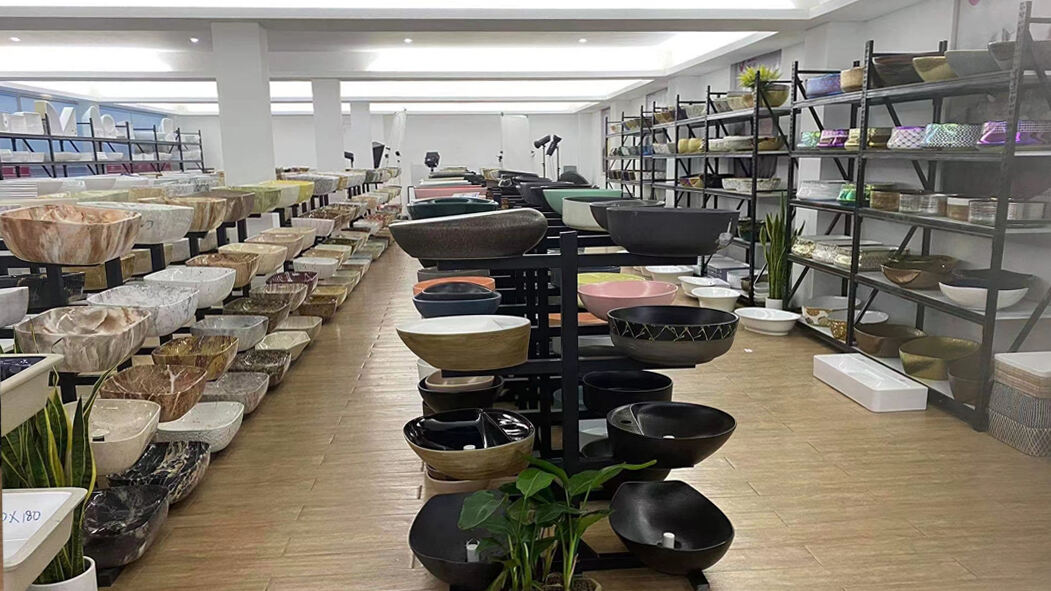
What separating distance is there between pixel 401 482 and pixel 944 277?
3.05m

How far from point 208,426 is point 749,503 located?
7.61 ft

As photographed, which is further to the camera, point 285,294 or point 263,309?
point 285,294

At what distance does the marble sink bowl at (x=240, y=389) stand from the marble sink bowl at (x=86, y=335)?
38.8 inches

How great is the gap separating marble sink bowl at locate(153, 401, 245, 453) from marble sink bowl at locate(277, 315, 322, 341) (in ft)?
5.31

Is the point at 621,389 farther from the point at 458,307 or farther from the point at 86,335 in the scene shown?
the point at 86,335

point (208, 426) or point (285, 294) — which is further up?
point (285, 294)

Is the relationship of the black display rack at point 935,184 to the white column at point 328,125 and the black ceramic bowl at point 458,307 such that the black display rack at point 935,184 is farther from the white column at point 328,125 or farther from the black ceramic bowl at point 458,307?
the white column at point 328,125

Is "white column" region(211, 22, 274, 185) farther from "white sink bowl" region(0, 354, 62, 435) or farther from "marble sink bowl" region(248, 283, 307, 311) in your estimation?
"white sink bowl" region(0, 354, 62, 435)

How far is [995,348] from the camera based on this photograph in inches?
158

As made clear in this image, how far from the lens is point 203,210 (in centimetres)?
368

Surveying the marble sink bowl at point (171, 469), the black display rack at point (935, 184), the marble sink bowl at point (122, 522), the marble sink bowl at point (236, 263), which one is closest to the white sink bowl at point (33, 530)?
the marble sink bowl at point (122, 522)

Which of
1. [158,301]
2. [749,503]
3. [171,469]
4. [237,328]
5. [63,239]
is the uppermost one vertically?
[63,239]

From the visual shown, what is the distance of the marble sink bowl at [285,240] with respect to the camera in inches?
187

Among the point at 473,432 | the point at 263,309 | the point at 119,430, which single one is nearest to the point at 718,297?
the point at 263,309
